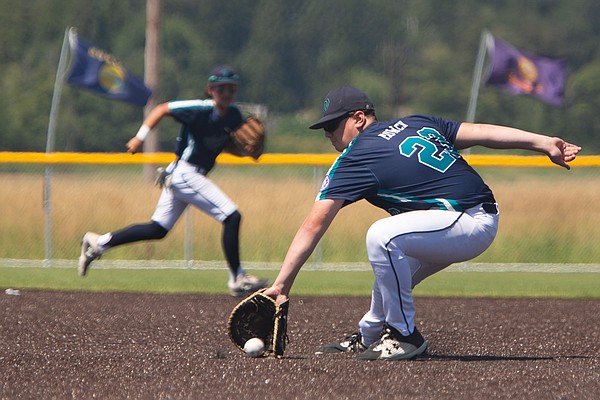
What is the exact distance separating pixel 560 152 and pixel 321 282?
4876mm

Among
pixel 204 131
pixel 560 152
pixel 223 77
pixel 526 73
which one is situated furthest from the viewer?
pixel 526 73

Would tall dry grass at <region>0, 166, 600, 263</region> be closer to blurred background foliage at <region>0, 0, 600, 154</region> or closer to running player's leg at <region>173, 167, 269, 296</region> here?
running player's leg at <region>173, 167, 269, 296</region>

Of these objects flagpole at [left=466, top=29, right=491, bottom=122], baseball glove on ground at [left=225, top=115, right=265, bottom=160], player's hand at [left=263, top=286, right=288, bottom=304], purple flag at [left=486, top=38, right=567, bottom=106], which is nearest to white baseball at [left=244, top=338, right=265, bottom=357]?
player's hand at [left=263, top=286, right=288, bottom=304]

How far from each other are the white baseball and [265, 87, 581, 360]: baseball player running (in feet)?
0.76

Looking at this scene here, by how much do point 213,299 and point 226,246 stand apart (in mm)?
401

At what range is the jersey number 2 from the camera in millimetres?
5500

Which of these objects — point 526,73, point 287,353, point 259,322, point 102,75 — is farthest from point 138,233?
point 526,73

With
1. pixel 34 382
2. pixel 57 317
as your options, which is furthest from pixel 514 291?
pixel 34 382

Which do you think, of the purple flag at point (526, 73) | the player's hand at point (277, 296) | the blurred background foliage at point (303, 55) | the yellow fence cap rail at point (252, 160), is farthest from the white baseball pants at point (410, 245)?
the blurred background foliage at point (303, 55)

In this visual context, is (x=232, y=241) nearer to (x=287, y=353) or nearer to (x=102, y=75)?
(x=287, y=353)

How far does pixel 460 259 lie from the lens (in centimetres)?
571

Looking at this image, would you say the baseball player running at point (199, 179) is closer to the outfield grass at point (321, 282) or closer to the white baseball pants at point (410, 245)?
the outfield grass at point (321, 282)

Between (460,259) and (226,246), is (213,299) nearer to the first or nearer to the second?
(226,246)

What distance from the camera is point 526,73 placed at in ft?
59.5
